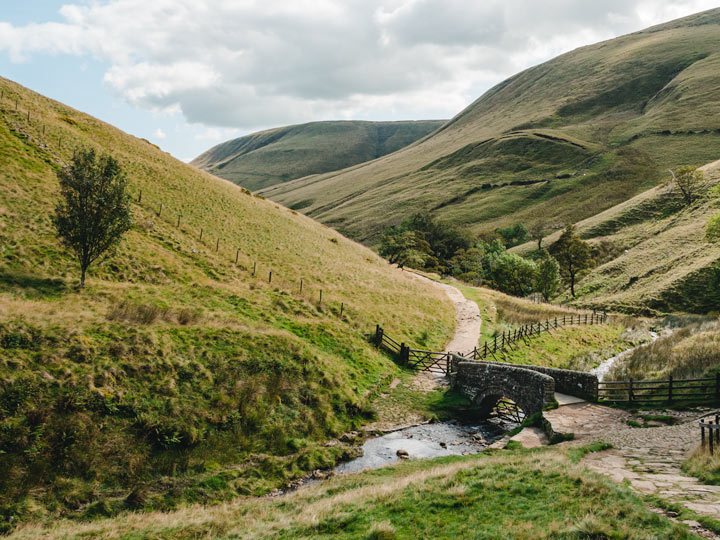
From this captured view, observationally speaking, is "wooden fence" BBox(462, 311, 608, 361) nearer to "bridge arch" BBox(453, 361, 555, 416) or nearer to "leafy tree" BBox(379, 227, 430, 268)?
"bridge arch" BBox(453, 361, 555, 416)

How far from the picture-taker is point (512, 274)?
237 ft

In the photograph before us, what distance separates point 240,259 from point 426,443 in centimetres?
2604

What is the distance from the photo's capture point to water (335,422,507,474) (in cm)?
1948

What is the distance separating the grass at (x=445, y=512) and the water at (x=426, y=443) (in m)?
3.48

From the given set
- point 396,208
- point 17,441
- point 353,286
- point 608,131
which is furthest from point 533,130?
point 17,441

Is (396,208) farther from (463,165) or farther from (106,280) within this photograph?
(106,280)

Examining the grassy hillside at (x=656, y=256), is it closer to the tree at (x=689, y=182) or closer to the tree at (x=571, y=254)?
the tree at (x=689, y=182)

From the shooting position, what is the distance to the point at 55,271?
86.8 feet

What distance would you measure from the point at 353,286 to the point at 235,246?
488 inches

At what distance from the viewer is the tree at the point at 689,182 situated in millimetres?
81550

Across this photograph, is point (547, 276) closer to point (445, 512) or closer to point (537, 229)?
point (537, 229)

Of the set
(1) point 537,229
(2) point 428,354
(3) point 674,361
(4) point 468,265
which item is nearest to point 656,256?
(4) point 468,265

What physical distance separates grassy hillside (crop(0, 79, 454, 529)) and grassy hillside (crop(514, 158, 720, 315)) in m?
31.3

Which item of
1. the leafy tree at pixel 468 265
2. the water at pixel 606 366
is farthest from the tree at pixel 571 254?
the water at pixel 606 366
